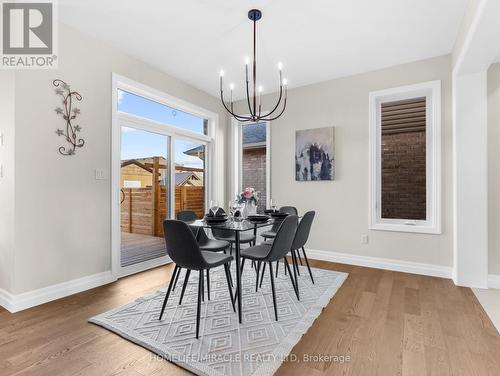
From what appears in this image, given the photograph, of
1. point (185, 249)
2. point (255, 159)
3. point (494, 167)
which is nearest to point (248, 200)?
point (185, 249)

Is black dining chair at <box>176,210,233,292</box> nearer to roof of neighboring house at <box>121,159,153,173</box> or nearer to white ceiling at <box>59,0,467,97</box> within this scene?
roof of neighboring house at <box>121,159,153,173</box>

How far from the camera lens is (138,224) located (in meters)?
3.75

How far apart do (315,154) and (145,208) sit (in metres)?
2.66

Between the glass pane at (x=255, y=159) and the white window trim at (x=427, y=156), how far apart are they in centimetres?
176

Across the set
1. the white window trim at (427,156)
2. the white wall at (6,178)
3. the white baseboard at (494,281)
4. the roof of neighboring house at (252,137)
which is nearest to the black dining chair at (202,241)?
the white wall at (6,178)

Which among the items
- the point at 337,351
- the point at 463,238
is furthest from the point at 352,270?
the point at 337,351

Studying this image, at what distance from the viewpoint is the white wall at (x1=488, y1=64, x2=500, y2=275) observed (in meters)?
2.96

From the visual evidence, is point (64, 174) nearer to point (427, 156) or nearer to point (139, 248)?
point (139, 248)

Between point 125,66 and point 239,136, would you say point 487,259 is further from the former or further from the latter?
point 125,66

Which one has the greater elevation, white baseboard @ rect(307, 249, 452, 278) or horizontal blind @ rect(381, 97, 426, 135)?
horizontal blind @ rect(381, 97, 426, 135)

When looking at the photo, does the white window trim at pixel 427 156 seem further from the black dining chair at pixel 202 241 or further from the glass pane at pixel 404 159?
the black dining chair at pixel 202 241

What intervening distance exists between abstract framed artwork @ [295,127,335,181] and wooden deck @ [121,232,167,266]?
237cm

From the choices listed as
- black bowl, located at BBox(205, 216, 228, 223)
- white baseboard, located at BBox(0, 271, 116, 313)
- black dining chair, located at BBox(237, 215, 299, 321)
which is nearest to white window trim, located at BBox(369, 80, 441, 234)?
black dining chair, located at BBox(237, 215, 299, 321)

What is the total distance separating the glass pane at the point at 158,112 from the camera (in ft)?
11.0
